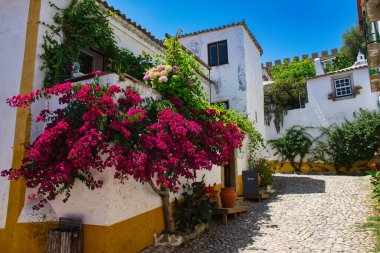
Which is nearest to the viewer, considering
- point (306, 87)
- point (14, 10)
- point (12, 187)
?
point (12, 187)

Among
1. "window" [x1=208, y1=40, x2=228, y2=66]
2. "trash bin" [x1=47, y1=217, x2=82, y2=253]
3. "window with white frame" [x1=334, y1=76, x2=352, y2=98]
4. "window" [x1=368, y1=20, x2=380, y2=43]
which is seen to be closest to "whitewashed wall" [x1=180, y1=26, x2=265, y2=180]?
"window" [x1=208, y1=40, x2=228, y2=66]

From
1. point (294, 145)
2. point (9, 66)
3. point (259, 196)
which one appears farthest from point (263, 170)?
point (9, 66)

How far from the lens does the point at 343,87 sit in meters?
18.6

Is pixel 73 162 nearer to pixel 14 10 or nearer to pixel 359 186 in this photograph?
pixel 14 10

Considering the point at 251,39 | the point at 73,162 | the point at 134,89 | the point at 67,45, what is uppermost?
the point at 251,39

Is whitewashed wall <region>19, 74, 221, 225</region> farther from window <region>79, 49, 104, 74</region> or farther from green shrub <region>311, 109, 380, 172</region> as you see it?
green shrub <region>311, 109, 380, 172</region>

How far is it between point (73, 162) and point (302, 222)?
19.9 ft

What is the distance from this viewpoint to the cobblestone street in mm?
5702

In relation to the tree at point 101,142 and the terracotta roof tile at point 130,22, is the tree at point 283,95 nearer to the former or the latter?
the terracotta roof tile at point 130,22

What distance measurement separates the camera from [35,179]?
473cm

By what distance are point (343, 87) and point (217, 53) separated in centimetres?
977

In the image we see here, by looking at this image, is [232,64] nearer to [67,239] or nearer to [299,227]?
[299,227]

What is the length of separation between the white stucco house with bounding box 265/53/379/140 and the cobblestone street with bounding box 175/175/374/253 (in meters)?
8.53

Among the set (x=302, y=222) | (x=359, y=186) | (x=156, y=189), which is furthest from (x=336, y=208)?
(x=156, y=189)
